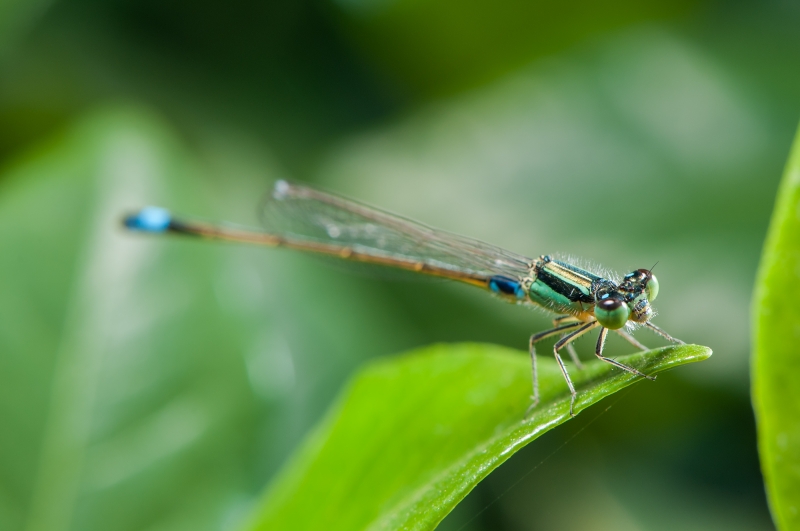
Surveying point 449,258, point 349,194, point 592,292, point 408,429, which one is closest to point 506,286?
point 449,258

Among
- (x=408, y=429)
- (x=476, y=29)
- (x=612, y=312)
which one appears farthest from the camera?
(x=476, y=29)

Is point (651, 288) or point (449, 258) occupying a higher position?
point (449, 258)

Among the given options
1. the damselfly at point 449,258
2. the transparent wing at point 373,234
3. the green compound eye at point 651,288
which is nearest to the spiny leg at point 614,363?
the damselfly at point 449,258

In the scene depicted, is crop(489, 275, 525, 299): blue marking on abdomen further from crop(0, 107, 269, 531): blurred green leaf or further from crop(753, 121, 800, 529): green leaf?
crop(753, 121, 800, 529): green leaf

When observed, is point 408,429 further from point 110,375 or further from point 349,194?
point 349,194

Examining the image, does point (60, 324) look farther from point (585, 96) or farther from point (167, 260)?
point (585, 96)

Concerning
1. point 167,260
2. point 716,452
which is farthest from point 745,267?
point 167,260

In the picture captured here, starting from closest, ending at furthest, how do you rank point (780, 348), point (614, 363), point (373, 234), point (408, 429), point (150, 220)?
point (780, 348) → point (614, 363) → point (408, 429) → point (150, 220) → point (373, 234)
